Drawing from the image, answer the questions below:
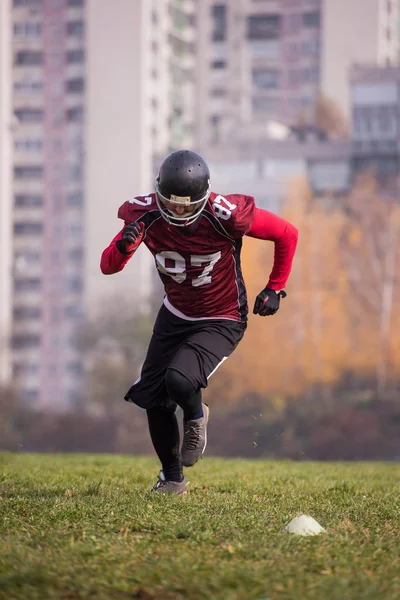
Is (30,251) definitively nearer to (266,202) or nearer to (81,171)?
(81,171)

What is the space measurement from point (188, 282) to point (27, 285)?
10225 centimetres

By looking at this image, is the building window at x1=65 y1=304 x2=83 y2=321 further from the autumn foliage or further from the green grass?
the green grass

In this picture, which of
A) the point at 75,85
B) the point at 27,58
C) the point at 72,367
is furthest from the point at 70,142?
the point at 72,367

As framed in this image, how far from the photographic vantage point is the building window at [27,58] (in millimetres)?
118375

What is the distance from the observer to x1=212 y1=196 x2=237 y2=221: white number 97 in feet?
25.4

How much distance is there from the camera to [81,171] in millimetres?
109688

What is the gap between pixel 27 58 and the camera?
4705 inches

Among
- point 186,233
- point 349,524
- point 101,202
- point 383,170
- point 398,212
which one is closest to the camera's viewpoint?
point 349,524

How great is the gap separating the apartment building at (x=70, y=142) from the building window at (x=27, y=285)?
102mm

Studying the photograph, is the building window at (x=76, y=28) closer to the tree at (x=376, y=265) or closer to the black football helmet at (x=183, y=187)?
the tree at (x=376, y=265)

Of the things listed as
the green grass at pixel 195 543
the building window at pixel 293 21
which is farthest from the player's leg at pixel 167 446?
the building window at pixel 293 21

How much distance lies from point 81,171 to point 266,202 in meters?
27.1

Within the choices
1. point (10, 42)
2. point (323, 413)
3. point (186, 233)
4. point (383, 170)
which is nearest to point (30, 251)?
point (10, 42)

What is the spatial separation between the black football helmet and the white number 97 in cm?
11
